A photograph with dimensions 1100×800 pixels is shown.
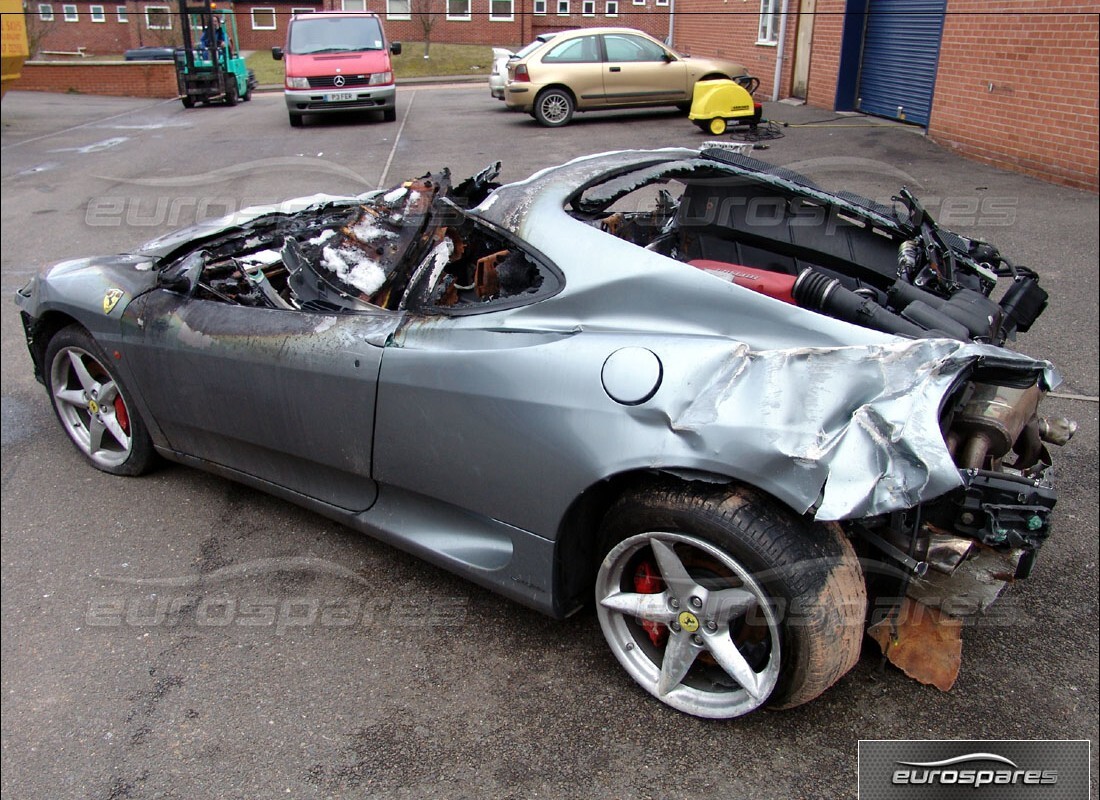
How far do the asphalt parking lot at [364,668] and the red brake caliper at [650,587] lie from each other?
0.18 m

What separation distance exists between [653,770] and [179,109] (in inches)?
826

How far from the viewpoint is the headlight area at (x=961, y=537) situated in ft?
7.29

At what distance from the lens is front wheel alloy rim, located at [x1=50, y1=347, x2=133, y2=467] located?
3908 millimetres

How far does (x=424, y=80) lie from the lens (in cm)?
442

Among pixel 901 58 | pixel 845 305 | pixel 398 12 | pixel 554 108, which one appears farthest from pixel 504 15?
pixel 901 58

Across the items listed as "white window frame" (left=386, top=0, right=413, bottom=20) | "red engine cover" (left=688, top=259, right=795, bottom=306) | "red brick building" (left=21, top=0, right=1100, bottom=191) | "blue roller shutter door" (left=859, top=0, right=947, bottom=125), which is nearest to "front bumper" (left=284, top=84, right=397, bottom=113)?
"red brick building" (left=21, top=0, right=1100, bottom=191)

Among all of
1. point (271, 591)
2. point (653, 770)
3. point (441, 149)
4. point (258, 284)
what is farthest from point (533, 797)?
point (441, 149)

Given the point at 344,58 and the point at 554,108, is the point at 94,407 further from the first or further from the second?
the point at 554,108

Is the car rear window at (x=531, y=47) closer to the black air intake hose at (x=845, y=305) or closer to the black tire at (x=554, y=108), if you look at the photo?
the black air intake hose at (x=845, y=305)

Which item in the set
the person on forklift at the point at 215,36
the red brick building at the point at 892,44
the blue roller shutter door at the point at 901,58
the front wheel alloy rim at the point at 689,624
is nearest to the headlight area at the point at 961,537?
the front wheel alloy rim at the point at 689,624

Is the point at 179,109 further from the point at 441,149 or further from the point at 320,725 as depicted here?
the point at 320,725

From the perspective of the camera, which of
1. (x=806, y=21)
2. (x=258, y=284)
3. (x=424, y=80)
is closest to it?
(x=258, y=284)

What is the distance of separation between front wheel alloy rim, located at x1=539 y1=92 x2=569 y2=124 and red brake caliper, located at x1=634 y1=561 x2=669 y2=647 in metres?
3.48

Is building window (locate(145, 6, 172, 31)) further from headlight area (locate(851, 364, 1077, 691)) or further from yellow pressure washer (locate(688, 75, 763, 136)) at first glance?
headlight area (locate(851, 364, 1077, 691))
